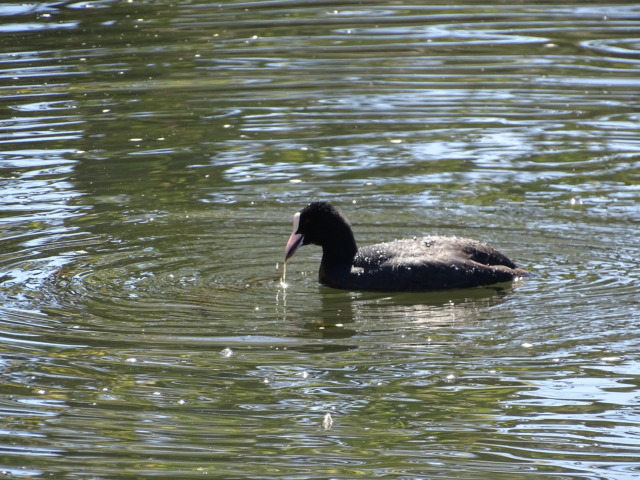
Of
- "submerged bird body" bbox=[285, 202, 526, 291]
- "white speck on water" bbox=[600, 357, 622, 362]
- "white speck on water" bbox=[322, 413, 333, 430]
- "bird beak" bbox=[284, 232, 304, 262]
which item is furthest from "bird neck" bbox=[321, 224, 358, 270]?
"white speck on water" bbox=[322, 413, 333, 430]

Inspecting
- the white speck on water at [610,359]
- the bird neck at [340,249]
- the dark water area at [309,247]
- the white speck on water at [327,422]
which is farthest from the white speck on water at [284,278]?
the white speck on water at [327,422]

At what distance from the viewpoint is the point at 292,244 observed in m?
9.52

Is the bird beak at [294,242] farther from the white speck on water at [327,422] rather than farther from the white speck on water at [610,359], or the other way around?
the white speck on water at [327,422]

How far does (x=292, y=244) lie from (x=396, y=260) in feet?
2.67

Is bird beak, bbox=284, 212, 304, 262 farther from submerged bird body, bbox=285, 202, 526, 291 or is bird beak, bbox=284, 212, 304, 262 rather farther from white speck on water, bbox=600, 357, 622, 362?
white speck on water, bbox=600, 357, 622, 362

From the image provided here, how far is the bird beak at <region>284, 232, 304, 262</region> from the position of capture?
949 centimetres

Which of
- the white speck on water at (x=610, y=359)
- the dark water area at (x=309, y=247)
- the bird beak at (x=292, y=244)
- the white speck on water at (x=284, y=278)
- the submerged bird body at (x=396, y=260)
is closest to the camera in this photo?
the dark water area at (x=309, y=247)

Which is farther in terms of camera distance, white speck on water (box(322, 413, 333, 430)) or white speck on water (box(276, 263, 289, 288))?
white speck on water (box(276, 263, 289, 288))

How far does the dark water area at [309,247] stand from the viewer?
20.9ft

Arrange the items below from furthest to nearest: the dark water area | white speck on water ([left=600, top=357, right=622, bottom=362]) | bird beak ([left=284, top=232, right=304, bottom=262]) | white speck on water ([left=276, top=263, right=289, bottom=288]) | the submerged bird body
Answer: bird beak ([left=284, top=232, right=304, bottom=262]) → white speck on water ([left=276, top=263, right=289, bottom=288]) → the submerged bird body → white speck on water ([left=600, top=357, right=622, bottom=362]) → the dark water area

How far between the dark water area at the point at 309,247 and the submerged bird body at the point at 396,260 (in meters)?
0.12

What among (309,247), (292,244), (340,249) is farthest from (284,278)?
(309,247)

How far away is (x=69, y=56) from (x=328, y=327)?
10229 mm

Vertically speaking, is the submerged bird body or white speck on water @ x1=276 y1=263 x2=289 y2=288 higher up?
Answer: the submerged bird body
